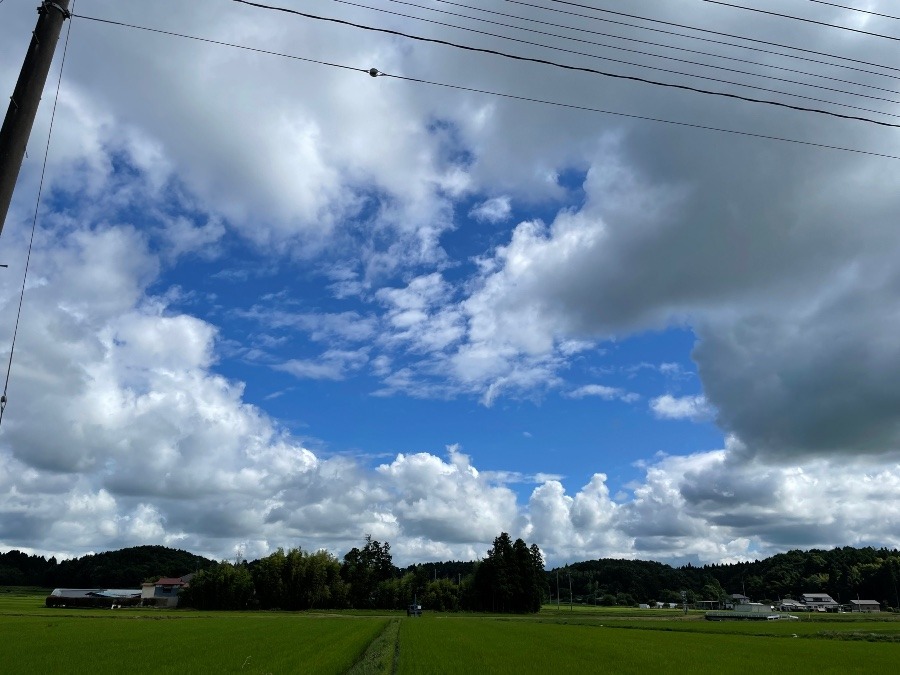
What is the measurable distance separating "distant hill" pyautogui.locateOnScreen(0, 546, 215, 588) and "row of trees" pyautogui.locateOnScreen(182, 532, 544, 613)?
227 feet

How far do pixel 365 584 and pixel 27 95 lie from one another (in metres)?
130

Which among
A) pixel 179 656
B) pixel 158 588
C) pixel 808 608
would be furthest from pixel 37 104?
pixel 808 608

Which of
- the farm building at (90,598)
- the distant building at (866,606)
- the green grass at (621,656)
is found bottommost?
the distant building at (866,606)

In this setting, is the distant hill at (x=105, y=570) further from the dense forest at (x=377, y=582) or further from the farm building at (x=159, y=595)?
the farm building at (x=159, y=595)

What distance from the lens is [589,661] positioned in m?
29.2

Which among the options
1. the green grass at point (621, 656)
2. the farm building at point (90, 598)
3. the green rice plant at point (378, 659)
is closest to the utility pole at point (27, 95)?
the green rice plant at point (378, 659)

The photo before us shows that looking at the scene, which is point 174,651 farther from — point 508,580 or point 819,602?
point 819,602

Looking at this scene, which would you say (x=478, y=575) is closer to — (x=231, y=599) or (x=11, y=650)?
(x=231, y=599)

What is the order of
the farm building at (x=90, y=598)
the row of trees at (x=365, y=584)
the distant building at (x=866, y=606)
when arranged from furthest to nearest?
the distant building at (x=866, y=606), the row of trees at (x=365, y=584), the farm building at (x=90, y=598)

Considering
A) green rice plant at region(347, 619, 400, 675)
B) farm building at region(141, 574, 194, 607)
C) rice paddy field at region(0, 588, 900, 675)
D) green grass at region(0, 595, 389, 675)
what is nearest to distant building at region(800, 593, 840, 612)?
rice paddy field at region(0, 588, 900, 675)

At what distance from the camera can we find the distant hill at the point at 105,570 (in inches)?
6831

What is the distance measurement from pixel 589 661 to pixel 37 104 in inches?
1173

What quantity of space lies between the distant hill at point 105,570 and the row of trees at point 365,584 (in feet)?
227

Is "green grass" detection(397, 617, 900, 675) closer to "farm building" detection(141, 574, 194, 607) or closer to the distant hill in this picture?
"farm building" detection(141, 574, 194, 607)
